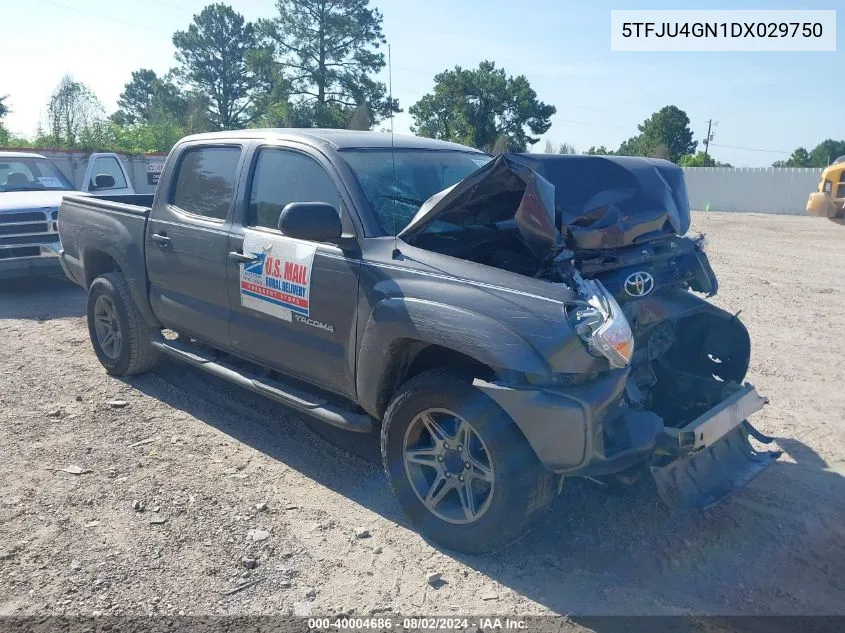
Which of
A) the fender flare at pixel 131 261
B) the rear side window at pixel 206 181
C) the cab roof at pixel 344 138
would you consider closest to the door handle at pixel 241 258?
the rear side window at pixel 206 181

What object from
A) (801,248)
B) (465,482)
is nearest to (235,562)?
(465,482)

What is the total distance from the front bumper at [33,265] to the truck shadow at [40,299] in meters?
0.33

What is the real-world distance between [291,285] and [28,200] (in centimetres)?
743

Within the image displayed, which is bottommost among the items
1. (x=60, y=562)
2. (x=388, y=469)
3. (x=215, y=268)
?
(x=60, y=562)

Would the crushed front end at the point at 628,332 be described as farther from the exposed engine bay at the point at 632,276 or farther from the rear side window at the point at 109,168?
the rear side window at the point at 109,168

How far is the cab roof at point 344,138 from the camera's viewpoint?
451 cm

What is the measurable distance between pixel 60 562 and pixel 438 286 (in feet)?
7.42

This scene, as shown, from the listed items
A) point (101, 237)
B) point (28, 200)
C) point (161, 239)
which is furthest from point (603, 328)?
point (28, 200)

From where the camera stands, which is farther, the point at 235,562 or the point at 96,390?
the point at 96,390

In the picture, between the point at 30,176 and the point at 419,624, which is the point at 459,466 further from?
the point at 30,176

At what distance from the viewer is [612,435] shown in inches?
130

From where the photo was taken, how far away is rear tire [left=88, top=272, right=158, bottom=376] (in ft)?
19.1

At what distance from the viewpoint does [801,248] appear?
1564 centimetres

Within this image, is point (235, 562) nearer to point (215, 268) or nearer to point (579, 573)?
point (579, 573)
